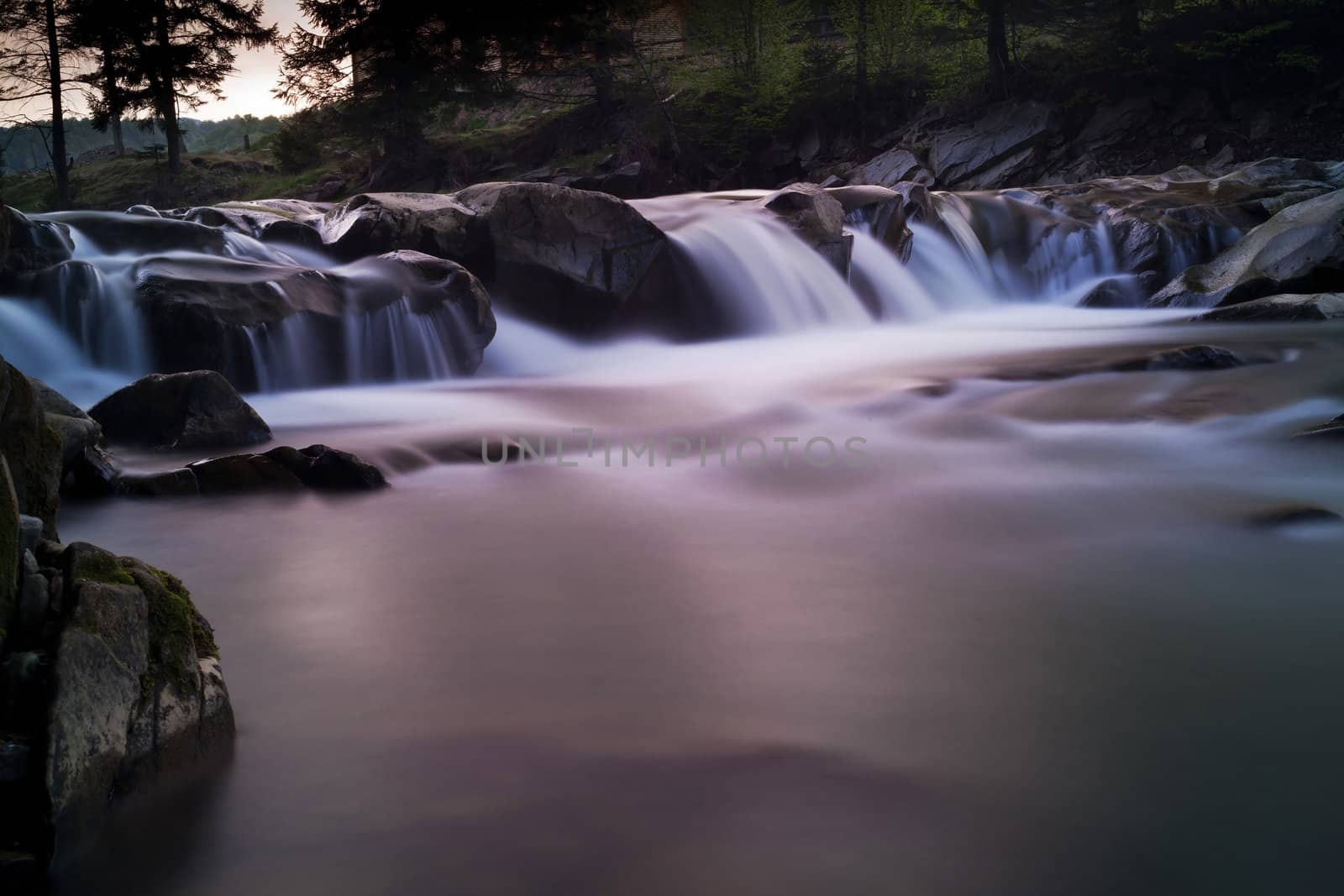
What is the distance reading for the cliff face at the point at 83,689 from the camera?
2.14 meters

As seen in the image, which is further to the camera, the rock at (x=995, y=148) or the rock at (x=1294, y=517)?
the rock at (x=995, y=148)

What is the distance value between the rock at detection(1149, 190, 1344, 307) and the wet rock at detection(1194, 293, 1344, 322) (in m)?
0.26

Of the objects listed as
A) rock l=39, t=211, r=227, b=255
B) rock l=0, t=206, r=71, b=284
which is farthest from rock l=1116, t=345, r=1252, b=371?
rock l=0, t=206, r=71, b=284

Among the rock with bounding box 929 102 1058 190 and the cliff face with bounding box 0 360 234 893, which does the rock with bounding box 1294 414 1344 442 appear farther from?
the rock with bounding box 929 102 1058 190

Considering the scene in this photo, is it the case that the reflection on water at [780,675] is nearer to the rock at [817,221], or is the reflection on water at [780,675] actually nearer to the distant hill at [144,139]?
the rock at [817,221]

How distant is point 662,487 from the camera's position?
19.4ft

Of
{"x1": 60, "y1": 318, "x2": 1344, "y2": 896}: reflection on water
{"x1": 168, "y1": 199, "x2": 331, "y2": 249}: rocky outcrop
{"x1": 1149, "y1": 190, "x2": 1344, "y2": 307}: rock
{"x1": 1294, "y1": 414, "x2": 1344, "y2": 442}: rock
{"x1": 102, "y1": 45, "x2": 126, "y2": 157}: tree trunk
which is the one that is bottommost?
{"x1": 60, "y1": 318, "x2": 1344, "y2": 896}: reflection on water

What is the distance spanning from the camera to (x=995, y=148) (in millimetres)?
26422

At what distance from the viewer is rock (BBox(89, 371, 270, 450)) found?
6555mm

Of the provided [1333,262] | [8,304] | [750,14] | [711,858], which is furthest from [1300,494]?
[750,14]

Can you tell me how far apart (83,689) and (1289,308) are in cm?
1162

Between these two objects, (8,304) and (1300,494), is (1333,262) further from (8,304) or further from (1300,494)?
(8,304)

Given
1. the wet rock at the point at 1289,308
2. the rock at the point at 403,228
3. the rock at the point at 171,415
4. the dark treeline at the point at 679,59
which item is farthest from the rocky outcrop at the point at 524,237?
the dark treeline at the point at 679,59

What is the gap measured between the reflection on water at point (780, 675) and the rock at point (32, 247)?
515 cm
